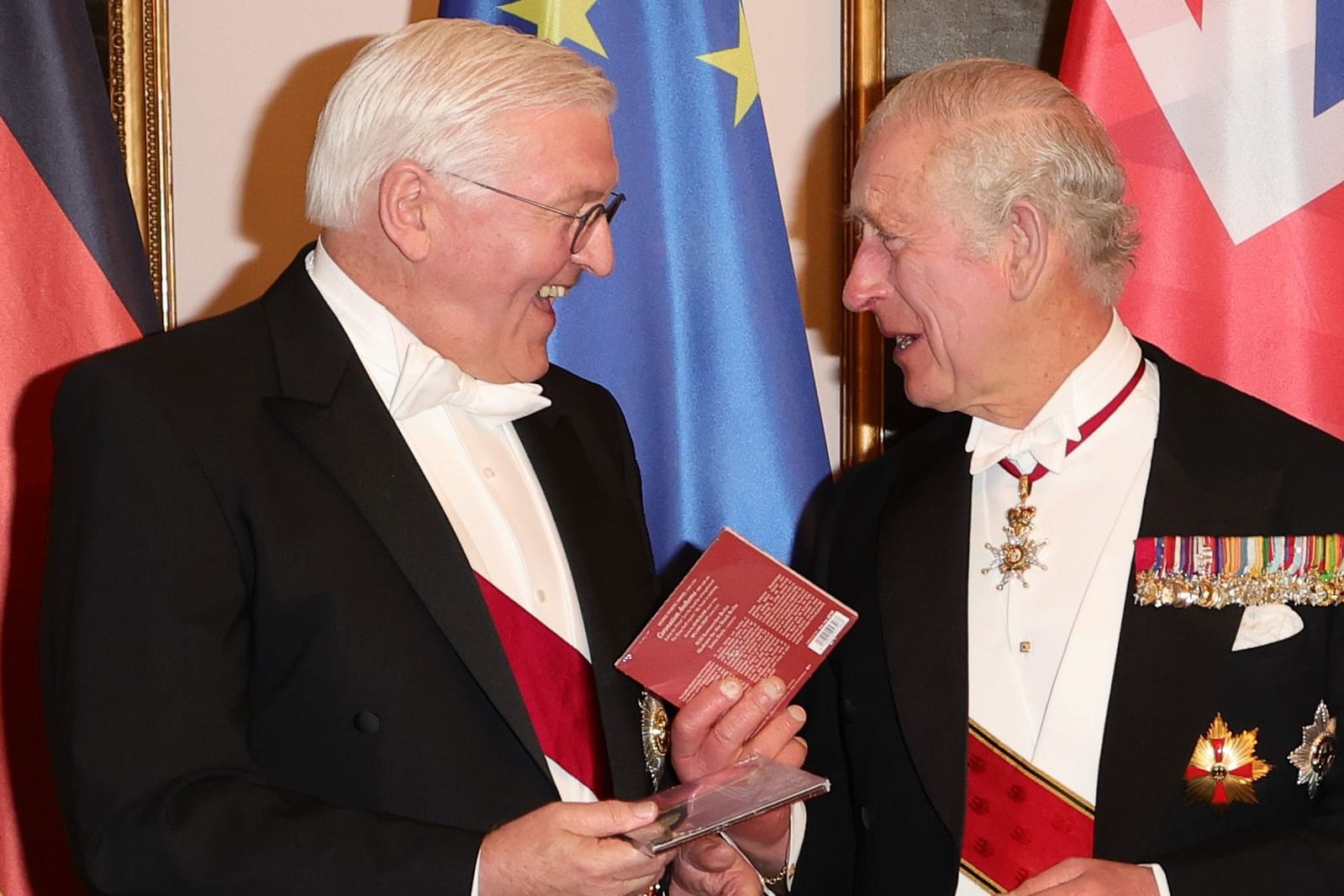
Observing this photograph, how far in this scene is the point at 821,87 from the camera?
3.07 m

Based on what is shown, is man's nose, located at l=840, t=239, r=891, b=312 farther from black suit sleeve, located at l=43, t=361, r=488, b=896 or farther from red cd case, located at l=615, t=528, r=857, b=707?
black suit sleeve, located at l=43, t=361, r=488, b=896

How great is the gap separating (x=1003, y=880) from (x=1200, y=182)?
1237 mm

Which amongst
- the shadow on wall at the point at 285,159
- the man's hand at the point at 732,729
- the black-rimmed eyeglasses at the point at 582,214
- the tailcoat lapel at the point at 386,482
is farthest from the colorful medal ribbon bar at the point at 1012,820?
the shadow on wall at the point at 285,159

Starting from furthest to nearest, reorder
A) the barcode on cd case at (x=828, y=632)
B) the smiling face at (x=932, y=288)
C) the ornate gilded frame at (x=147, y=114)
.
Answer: the ornate gilded frame at (x=147, y=114) → the smiling face at (x=932, y=288) → the barcode on cd case at (x=828, y=632)

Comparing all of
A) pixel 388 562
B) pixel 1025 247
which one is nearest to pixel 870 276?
pixel 1025 247

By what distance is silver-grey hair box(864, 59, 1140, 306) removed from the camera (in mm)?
2039

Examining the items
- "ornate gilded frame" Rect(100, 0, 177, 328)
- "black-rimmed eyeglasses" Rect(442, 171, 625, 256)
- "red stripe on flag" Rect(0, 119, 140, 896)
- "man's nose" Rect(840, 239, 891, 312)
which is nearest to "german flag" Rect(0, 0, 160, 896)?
"red stripe on flag" Rect(0, 119, 140, 896)

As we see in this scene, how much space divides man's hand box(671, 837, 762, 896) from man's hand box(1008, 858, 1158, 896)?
374mm

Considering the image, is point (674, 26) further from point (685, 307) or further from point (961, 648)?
point (961, 648)

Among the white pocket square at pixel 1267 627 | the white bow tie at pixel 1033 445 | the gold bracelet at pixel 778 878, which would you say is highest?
the white bow tie at pixel 1033 445

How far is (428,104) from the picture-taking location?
6.09ft

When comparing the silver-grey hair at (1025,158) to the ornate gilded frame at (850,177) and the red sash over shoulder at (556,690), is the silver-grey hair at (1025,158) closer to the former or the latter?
the red sash over shoulder at (556,690)

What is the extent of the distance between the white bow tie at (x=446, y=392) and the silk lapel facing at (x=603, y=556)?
81 mm

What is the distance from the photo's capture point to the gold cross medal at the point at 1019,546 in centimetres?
201
